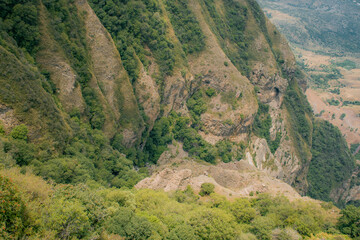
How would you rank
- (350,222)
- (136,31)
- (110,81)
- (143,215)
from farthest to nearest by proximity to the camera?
(136,31), (110,81), (350,222), (143,215)

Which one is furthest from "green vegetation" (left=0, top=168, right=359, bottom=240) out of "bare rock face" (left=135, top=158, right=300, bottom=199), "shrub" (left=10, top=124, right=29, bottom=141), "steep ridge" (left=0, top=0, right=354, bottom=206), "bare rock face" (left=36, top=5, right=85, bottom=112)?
"bare rock face" (left=36, top=5, right=85, bottom=112)

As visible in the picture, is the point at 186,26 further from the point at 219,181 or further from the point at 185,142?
the point at 219,181

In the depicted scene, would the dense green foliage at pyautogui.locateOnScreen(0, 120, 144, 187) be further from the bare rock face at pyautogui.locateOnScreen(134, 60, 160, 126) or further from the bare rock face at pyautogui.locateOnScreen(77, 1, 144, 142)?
the bare rock face at pyautogui.locateOnScreen(134, 60, 160, 126)

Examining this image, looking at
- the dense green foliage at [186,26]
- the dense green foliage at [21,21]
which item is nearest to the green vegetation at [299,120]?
the dense green foliage at [186,26]

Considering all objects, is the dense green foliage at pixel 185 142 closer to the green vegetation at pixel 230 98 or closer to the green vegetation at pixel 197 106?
the green vegetation at pixel 197 106

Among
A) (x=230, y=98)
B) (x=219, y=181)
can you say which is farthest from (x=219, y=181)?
(x=230, y=98)

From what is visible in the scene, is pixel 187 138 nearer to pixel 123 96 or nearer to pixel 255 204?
pixel 123 96

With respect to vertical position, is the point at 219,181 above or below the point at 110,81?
below
